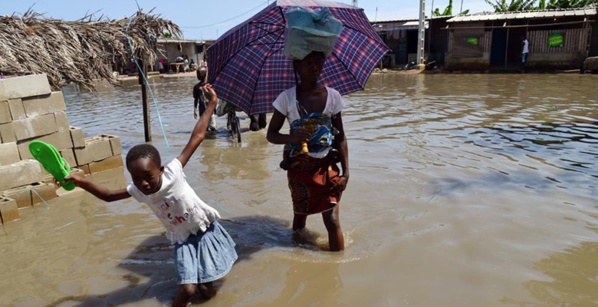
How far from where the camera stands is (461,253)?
3.41 meters

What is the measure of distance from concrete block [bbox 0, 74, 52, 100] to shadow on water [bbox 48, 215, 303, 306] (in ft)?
9.54

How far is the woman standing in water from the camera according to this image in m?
3.03

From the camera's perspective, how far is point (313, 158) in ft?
10.4

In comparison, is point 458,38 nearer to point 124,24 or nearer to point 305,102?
point 124,24

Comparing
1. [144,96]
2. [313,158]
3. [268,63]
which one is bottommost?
[313,158]

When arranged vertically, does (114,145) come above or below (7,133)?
below

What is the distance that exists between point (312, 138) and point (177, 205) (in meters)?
1.05

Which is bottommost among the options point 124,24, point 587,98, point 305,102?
point 587,98

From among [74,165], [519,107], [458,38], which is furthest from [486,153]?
[458,38]

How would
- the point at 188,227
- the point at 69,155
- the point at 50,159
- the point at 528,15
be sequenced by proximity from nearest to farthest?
the point at 50,159
the point at 188,227
the point at 69,155
the point at 528,15

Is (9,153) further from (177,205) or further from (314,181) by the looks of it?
(314,181)

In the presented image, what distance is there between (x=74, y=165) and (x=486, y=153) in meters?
6.06

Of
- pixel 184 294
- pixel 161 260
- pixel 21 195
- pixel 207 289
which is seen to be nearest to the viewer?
pixel 184 294

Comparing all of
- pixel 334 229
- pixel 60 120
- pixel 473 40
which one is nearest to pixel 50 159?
pixel 334 229
